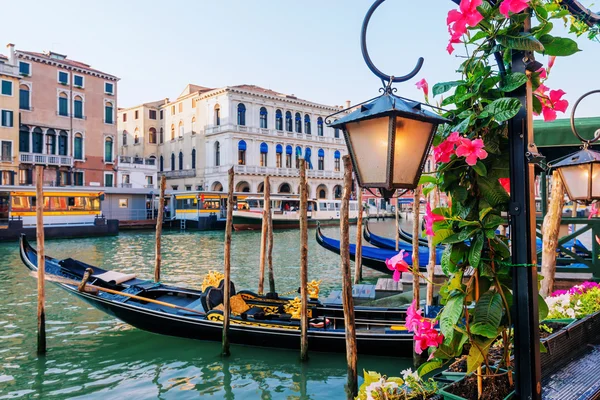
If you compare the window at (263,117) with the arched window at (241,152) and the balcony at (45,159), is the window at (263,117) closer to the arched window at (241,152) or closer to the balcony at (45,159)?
the arched window at (241,152)

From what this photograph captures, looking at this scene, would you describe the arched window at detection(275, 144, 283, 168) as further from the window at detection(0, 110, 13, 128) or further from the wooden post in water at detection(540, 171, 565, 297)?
the wooden post in water at detection(540, 171, 565, 297)

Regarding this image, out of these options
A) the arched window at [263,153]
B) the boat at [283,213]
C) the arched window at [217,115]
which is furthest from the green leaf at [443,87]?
the arched window at [263,153]

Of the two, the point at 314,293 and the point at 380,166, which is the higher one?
the point at 380,166

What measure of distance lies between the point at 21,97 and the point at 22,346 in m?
21.1

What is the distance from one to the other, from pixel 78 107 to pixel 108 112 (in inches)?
64.3

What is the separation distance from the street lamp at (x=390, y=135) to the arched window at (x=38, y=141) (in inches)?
1003

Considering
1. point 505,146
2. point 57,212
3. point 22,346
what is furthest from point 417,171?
point 57,212

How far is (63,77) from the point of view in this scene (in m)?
24.3

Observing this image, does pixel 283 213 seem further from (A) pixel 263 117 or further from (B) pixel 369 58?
(B) pixel 369 58

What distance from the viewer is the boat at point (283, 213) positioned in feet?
79.1

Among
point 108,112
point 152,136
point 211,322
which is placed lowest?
point 211,322

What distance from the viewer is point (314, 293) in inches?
225

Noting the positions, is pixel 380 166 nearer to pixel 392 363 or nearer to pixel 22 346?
pixel 392 363

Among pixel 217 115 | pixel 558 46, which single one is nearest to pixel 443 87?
pixel 558 46
